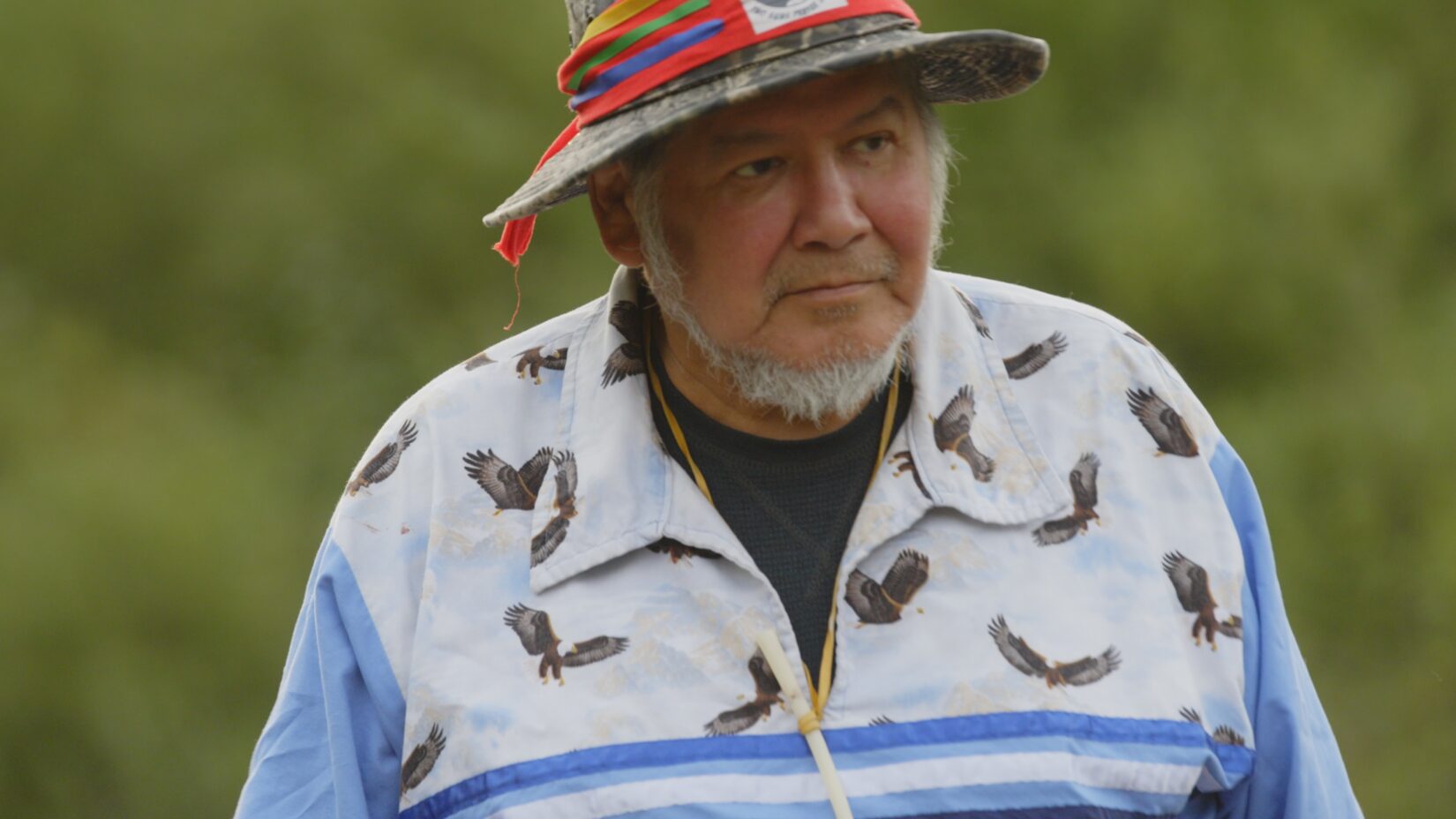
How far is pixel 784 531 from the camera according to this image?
211cm

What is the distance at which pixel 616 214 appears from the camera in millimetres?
2330

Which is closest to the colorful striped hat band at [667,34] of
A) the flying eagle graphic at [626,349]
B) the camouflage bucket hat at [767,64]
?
the camouflage bucket hat at [767,64]

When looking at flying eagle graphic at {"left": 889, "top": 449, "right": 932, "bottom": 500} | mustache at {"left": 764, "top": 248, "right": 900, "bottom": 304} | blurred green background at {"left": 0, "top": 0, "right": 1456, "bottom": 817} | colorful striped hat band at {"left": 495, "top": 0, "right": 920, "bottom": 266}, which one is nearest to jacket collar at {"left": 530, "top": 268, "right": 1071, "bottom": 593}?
flying eagle graphic at {"left": 889, "top": 449, "right": 932, "bottom": 500}

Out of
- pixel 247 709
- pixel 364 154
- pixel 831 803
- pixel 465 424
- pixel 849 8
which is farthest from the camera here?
pixel 364 154

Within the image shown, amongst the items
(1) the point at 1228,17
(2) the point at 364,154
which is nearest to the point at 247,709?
(2) the point at 364,154

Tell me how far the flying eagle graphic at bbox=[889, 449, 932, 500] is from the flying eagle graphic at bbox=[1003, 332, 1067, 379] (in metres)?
0.22

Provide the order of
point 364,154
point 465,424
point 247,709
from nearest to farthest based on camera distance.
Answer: point 465,424 → point 247,709 → point 364,154

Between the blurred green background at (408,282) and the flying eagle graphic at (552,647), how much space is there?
2623 millimetres

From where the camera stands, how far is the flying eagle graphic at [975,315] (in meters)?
2.27

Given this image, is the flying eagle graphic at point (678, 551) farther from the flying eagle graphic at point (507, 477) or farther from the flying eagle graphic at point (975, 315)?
the flying eagle graphic at point (975, 315)

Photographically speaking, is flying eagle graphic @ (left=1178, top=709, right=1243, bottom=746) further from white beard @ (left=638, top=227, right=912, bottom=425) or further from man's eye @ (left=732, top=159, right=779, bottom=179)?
man's eye @ (left=732, top=159, right=779, bottom=179)

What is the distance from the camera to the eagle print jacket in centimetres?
195

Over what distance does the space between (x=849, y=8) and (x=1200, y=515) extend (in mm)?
803

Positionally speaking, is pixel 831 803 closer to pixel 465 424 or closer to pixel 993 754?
pixel 993 754
